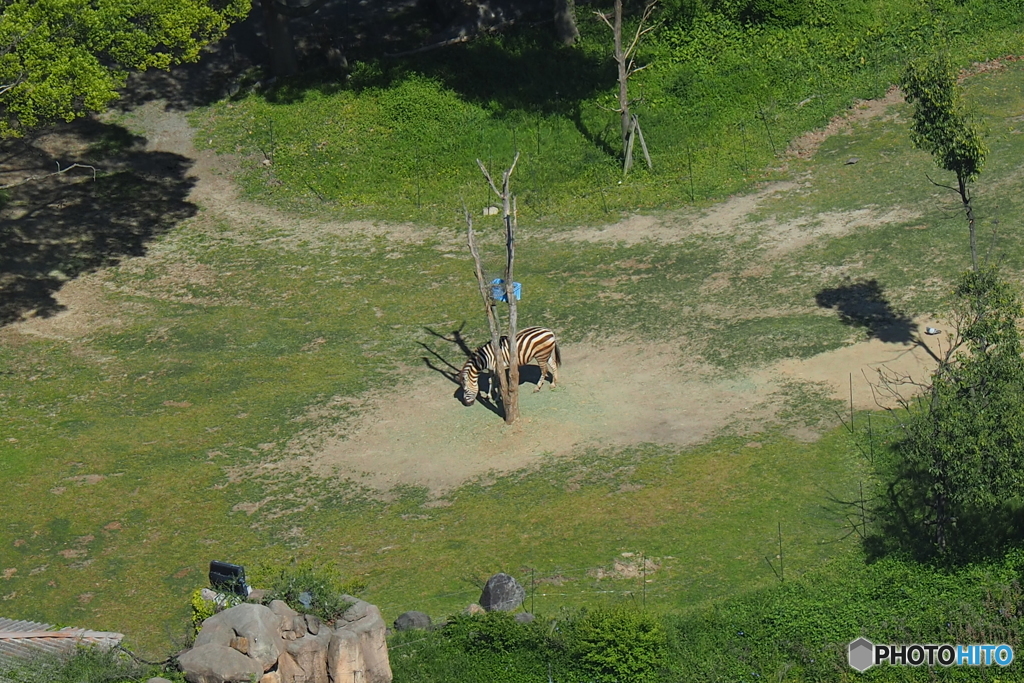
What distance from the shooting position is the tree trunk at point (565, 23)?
150ft

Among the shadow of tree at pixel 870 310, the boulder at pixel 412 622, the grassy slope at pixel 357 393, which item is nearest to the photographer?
the boulder at pixel 412 622

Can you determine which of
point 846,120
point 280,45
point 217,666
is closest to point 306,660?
point 217,666

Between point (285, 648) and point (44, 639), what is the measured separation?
410 cm

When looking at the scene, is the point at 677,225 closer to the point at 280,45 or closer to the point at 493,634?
the point at 280,45

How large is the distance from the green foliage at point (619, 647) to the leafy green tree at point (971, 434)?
568 cm

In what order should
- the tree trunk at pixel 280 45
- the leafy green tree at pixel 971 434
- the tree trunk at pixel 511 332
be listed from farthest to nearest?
the tree trunk at pixel 280 45 < the tree trunk at pixel 511 332 < the leafy green tree at pixel 971 434

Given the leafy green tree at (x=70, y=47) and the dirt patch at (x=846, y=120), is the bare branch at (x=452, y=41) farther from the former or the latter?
the dirt patch at (x=846, y=120)

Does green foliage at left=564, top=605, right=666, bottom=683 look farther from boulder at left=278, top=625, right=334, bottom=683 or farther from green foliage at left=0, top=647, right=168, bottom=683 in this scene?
green foliage at left=0, top=647, right=168, bottom=683

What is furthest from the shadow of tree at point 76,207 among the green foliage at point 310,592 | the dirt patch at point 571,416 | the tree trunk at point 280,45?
the green foliage at point 310,592

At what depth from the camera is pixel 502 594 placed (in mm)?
23438

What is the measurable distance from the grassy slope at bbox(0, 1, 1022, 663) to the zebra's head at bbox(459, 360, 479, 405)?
8.64 ft

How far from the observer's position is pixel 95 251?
130 ft

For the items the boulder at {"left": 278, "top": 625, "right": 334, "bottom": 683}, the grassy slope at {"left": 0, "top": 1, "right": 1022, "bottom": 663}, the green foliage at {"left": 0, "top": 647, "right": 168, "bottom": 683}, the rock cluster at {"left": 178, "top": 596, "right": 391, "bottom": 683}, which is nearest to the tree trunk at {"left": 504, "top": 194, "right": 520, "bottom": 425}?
the grassy slope at {"left": 0, "top": 1, "right": 1022, "bottom": 663}

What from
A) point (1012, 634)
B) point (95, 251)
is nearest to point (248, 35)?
point (95, 251)
